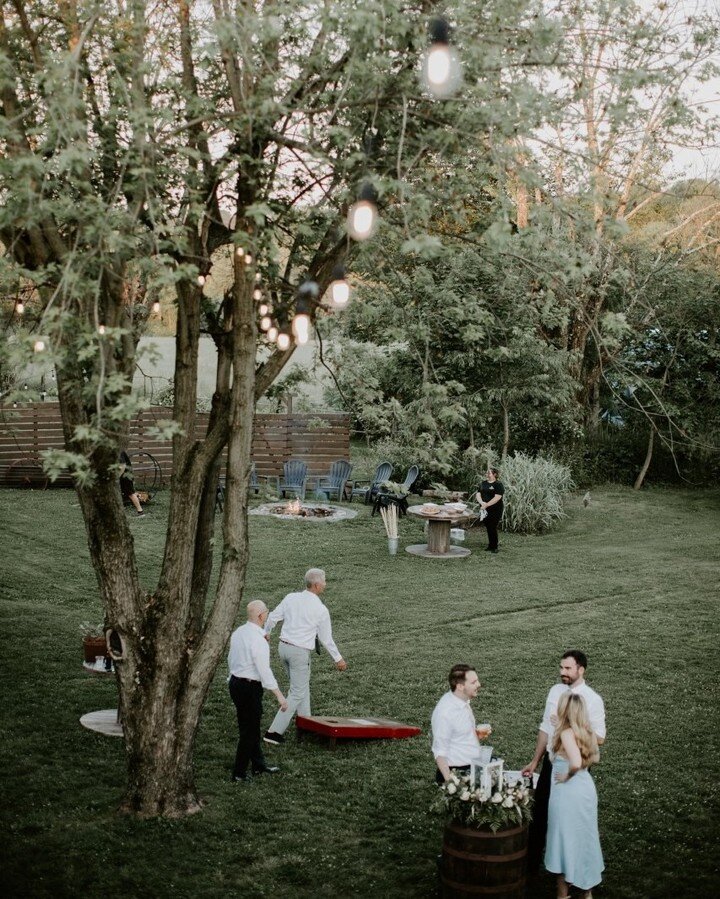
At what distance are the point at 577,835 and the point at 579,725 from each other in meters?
0.74

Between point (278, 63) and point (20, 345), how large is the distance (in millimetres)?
3250

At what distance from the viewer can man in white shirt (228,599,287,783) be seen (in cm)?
819

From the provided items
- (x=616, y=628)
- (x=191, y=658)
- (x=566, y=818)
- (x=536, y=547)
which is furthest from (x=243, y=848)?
(x=536, y=547)

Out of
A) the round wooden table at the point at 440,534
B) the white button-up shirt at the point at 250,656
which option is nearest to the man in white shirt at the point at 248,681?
the white button-up shirt at the point at 250,656

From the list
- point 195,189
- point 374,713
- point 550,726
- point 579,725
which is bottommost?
point 374,713

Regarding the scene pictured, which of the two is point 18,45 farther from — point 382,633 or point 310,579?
point 382,633

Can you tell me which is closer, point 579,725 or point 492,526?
point 579,725

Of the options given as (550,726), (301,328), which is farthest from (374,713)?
(301,328)

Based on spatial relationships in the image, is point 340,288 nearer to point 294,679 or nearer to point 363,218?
point 363,218

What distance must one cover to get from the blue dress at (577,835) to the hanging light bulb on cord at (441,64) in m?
4.81

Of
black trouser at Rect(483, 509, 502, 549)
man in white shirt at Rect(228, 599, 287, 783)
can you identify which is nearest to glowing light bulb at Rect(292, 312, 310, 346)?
man in white shirt at Rect(228, 599, 287, 783)

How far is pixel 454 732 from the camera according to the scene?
6906 mm

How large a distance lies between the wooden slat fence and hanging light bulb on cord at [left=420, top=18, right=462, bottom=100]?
17.2 meters

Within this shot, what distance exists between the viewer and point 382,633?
514 inches
